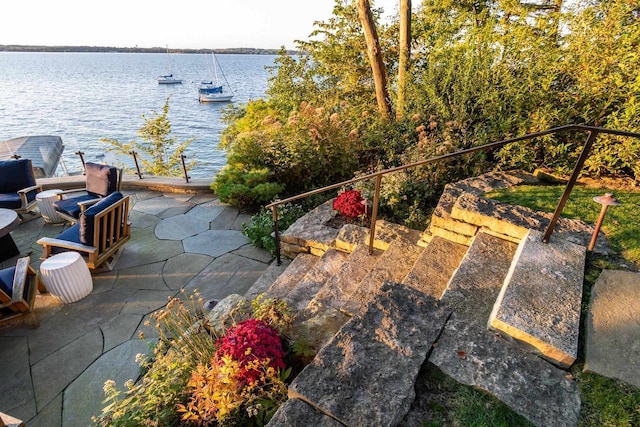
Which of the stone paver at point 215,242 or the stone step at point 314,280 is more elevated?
the stone step at point 314,280

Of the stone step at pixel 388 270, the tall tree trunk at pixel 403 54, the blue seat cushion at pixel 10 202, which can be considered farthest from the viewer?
the tall tree trunk at pixel 403 54

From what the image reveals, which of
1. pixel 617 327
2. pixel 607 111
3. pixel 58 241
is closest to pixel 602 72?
pixel 607 111

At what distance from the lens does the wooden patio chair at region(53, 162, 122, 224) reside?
4469mm

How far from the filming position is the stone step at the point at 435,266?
2.37 meters

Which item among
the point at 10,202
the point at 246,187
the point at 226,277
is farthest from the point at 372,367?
the point at 10,202

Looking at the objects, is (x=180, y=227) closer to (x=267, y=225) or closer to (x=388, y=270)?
(x=267, y=225)

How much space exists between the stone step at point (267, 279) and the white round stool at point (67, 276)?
169 centimetres

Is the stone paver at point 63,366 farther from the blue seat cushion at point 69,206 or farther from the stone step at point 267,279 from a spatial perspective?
the blue seat cushion at point 69,206

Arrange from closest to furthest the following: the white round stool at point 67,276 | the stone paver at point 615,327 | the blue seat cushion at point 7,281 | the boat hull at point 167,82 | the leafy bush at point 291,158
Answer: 1. the stone paver at point 615,327
2. the blue seat cushion at point 7,281
3. the white round stool at point 67,276
4. the leafy bush at point 291,158
5. the boat hull at point 167,82

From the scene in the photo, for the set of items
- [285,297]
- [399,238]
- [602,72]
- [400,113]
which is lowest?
[285,297]

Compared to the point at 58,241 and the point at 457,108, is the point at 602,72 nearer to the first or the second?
the point at 457,108

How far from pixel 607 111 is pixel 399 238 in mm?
2635

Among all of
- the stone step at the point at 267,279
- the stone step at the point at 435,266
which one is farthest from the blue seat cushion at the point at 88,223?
the stone step at the point at 435,266

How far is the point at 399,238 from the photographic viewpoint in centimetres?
312
